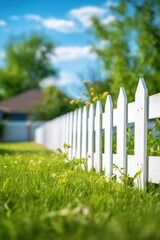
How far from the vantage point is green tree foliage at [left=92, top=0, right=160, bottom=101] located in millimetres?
20969

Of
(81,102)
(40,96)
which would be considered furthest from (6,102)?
(81,102)

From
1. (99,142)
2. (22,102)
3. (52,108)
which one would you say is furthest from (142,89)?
(22,102)

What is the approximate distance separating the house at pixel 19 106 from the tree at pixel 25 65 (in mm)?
14128

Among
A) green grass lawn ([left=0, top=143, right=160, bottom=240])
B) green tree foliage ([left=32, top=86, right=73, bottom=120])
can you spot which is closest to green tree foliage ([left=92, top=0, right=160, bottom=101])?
green tree foliage ([left=32, top=86, right=73, bottom=120])

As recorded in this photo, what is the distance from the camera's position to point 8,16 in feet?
207

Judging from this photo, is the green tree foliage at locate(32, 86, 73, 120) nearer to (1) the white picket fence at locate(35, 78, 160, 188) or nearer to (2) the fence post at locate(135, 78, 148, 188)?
(1) the white picket fence at locate(35, 78, 160, 188)

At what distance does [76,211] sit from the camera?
1.77m

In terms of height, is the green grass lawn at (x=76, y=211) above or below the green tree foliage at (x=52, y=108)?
below

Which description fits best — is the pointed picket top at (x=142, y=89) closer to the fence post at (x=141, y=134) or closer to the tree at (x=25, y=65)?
the fence post at (x=141, y=134)

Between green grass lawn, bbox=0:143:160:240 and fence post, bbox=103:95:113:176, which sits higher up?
fence post, bbox=103:95:113:176

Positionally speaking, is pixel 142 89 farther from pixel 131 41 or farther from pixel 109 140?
pixel 131 41

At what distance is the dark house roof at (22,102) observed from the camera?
40016mm

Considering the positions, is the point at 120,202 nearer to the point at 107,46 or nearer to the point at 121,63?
the point at 121,63

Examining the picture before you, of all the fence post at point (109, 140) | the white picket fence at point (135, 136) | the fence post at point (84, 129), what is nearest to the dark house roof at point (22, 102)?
the fence post at point (84, 129)
